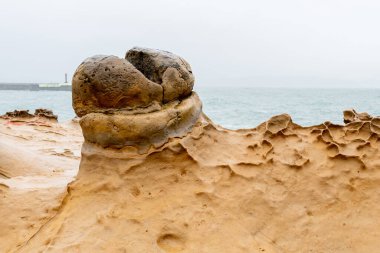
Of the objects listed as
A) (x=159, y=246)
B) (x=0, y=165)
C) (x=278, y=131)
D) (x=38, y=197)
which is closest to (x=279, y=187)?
(x=278, y=131)

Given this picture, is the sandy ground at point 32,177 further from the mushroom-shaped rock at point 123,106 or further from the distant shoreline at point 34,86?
the distant shoreline at point 34,86

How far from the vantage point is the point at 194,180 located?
2336 millimetres

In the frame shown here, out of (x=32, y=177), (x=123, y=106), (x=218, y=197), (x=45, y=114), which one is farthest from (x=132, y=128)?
(x=45, y=114)

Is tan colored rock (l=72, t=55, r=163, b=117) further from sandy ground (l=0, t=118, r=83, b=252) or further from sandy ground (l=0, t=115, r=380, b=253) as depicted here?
sandy ground (l=0, t=118, r=83, b=252)

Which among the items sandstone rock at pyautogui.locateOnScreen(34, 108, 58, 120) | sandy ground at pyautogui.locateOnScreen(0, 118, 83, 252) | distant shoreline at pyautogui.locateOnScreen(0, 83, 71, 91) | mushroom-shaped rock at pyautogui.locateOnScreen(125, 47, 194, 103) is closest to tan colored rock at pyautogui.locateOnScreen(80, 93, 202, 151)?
mushroom-shaped rock at pyautogui.locateOnScreen(125, 47, 194, 103)

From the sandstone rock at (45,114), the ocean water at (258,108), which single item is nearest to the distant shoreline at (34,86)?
the ocean water at (258,108)

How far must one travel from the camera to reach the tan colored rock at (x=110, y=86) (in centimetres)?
241

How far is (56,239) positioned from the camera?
2.10 meters

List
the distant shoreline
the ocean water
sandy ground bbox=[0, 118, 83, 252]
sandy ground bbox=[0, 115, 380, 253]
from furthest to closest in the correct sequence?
the distant shoreline → the ocean water → sandy ground bbox=[0, 118, 83, 252] → sandy ground bbox=[0, 115, 380, 253]

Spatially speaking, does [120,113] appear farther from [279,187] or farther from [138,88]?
[279,187]

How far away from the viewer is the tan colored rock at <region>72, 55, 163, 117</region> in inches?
94.8

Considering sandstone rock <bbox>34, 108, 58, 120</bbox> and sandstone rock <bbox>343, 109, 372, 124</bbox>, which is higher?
sandstone rock <bbox>343, 109, 372, 124</bbox>

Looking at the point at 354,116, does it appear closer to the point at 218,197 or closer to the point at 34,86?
the point at 218,197

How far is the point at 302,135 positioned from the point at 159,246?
4.04ft
